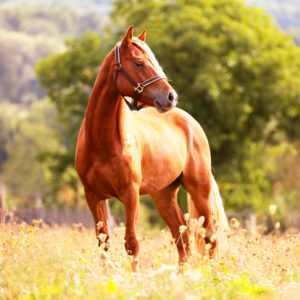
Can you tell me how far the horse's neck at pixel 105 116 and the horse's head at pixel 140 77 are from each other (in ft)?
0.47

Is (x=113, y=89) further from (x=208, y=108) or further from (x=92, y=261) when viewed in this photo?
(x=208, y=108)

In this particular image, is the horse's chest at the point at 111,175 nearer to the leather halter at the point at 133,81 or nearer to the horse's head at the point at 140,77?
the leather halter at the point at 133,81

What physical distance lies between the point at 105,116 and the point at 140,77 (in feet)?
1.96

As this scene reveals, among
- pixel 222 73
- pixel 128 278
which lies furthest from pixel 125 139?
pixel 222 73

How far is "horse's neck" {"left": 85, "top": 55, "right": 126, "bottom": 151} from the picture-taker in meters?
6.38

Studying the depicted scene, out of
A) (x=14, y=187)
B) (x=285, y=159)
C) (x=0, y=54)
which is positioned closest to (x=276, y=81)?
(x=285, y=159)

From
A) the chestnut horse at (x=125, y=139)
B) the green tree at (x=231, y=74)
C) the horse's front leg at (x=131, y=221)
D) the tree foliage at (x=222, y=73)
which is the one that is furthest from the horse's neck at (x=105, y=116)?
the tree foliage at (x=222, y=73)

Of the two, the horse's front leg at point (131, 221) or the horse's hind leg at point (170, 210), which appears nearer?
the horse's front leg at point (131, 221)

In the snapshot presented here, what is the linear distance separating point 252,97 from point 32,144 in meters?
39.4

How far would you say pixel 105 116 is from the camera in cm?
643

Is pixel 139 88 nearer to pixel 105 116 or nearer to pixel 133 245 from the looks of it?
pixel 105 116

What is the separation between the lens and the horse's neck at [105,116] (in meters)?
6.38

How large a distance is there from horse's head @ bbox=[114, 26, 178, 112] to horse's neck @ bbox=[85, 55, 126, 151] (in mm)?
144

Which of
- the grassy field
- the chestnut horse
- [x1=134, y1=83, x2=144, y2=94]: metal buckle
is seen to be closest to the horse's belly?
the chestnut horse
